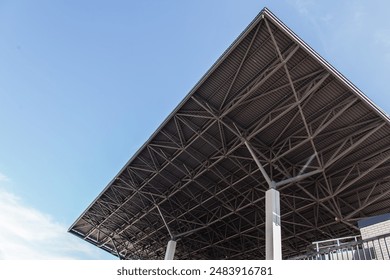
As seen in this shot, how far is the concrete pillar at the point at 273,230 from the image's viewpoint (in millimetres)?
13656

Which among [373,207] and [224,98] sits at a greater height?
[224,98]

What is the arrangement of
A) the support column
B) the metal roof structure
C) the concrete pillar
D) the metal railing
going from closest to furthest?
the metal railing → the metal roof structure → the concrete pillar → the support column

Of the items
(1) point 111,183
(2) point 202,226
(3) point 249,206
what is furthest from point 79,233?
(3) point 249,206

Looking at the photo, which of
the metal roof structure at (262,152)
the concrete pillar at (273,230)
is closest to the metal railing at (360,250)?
the concrete pillar at (273,230)

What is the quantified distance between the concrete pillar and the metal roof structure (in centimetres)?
162

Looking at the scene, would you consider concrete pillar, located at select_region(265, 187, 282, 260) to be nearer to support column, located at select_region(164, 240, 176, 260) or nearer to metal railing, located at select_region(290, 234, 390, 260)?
metal railing, located at select_region(290, 234, 390, 260)

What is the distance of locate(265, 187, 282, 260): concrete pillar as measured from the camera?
1366cm

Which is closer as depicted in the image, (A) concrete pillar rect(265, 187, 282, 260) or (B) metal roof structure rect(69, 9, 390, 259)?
(B) metal roof structure rect(69, 9, 390, 259)

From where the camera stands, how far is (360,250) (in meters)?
11.1

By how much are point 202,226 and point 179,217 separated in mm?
2055

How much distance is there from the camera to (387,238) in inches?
408

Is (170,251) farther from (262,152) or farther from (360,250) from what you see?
(360,250)

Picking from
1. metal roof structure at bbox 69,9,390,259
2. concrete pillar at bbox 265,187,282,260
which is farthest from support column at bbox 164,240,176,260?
concrete pillar at bbox 265,187,282,260
